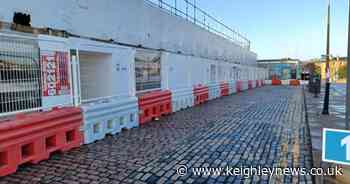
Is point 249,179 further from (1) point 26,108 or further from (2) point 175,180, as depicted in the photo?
(1) point 26,108

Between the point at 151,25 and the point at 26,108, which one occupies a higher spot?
the point at 151,25

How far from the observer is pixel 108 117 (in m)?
7.46

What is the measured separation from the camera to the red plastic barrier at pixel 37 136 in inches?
187

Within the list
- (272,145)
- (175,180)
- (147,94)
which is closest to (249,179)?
(175,180)

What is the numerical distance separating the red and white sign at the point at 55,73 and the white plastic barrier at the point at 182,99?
5860 mm

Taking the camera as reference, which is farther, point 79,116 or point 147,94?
point 147,94

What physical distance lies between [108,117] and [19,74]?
2673 mm

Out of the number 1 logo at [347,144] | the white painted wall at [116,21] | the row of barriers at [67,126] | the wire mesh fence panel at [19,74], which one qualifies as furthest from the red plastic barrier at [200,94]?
the number 1 logo at [347,144]

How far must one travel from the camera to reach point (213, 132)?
7.87 meters

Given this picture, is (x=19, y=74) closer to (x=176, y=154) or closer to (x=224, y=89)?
(x=176, y=154)

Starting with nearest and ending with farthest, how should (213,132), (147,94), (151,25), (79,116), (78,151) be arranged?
(78,151), (79,116), (213,132), (147,94), (151,25)

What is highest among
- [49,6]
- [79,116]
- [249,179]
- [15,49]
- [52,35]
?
[49,6]

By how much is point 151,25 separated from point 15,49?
6.47 meters

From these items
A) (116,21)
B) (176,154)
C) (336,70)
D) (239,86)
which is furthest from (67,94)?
(336,70)
